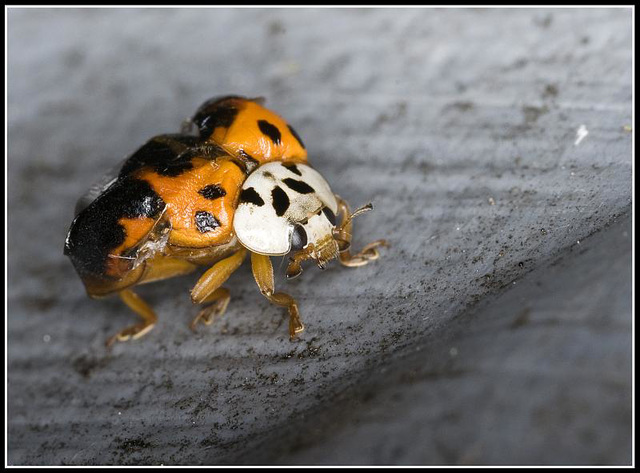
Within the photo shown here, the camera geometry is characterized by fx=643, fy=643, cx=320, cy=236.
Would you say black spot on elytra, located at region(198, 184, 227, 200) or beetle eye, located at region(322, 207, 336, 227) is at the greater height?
black spot on elytra, located at region(198, 184, 227, 200)

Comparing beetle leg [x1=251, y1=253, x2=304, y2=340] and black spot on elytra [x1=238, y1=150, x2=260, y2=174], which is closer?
beetle leg [x1=251, y1=253, x2=304, y2=340]

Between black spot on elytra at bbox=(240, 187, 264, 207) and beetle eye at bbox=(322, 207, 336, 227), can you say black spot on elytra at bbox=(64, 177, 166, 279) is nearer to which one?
black spot on elytra at bbox=(240, 187, 264, 207)

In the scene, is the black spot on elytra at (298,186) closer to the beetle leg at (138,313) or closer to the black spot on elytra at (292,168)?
the black spot on elytra at (292,168)

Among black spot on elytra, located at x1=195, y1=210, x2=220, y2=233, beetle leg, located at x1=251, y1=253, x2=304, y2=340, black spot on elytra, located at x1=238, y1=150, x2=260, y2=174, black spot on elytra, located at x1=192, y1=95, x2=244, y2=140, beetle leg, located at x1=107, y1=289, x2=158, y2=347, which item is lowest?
beetle leg, located at x1=107, y1=289, x2=158, y2=347

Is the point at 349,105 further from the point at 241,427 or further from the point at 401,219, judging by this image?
the point at 241,427

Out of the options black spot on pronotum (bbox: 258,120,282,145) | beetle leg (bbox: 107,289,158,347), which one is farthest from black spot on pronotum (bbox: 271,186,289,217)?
beetle leg (bbox: 107,289,158,347)

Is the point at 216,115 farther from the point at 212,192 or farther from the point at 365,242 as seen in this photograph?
the point at 365,242

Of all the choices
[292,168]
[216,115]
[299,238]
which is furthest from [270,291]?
[216,115]

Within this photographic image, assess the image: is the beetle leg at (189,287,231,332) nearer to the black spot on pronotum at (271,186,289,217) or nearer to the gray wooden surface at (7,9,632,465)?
the gray wooden surface at (7,9,632,465)
